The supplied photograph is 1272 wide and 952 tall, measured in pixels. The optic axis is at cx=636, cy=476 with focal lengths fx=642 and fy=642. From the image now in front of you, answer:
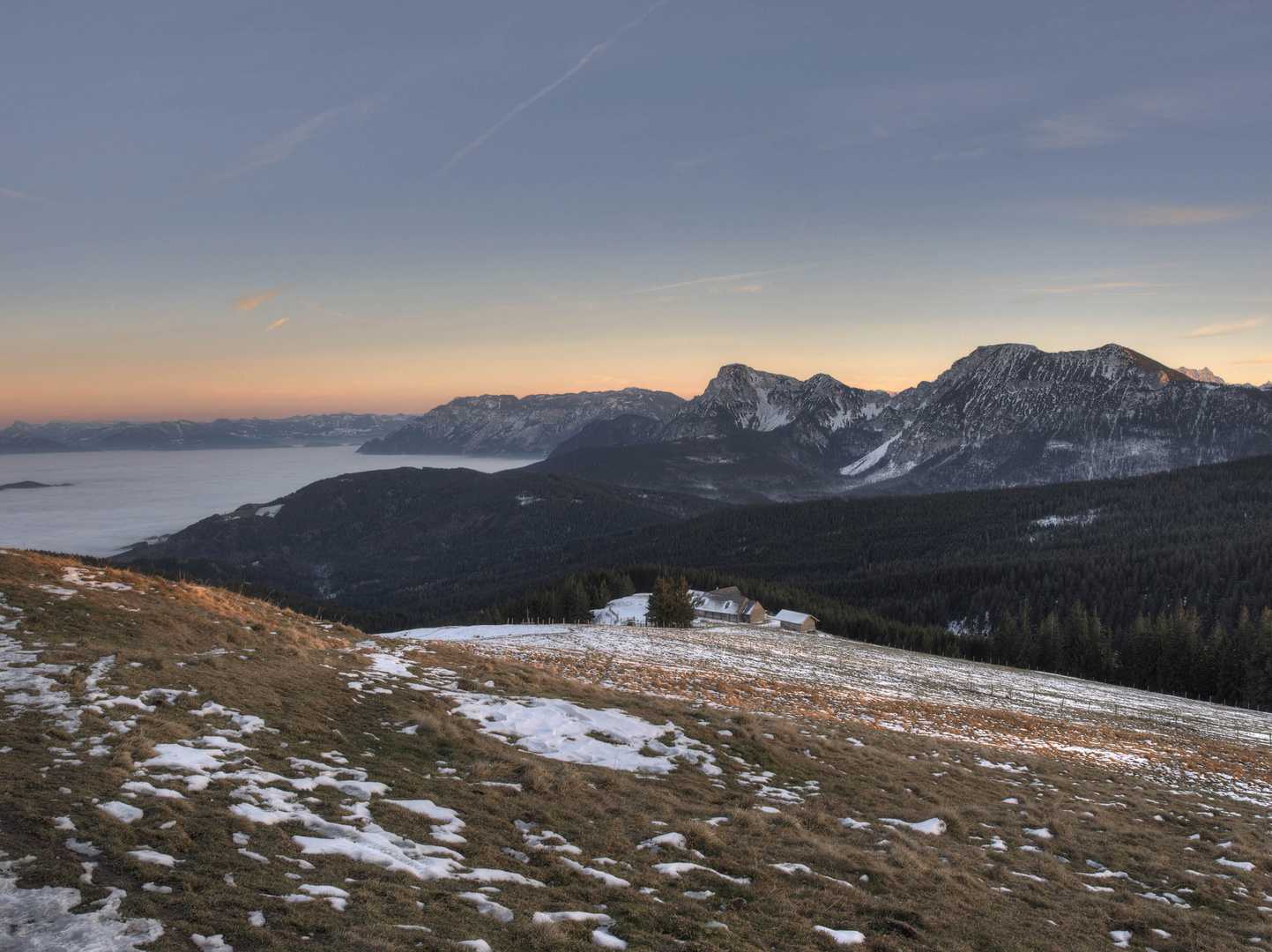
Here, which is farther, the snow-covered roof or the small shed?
the snow-covered roof

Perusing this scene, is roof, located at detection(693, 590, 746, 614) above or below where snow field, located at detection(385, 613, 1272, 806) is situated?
below

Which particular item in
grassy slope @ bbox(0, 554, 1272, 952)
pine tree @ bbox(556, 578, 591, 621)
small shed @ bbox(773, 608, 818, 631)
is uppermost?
grassy slope @ bbox(0, 554, 1272, 952)

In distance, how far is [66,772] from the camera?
400 inches

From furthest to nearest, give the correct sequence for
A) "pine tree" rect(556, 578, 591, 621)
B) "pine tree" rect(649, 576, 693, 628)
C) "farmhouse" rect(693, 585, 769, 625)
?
"farmhouse" rect(693, 585, 769, 625), "pine tree" rect(556, 578, 591, 621), "pine tree" rect(649, 576, 693, 628)

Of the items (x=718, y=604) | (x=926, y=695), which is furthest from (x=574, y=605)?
Answer: (x=926, y=695)

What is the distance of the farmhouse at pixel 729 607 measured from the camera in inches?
3969

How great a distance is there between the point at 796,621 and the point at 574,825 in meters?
91.6

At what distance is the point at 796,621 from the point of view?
9825 cm

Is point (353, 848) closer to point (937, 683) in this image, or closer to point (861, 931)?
point (861, 931)

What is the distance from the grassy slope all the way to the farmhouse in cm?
7855

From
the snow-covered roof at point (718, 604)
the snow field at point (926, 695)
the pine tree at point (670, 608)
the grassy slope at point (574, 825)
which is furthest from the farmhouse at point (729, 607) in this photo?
the grassy slope at point (574, 825)

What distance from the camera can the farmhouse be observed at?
331 ft

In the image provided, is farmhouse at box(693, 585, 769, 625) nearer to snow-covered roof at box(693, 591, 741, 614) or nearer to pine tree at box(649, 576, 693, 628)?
snow-covered roof at box(693, 591, 741, 614)

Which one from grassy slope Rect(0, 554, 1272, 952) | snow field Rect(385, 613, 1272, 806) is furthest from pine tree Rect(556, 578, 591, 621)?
grassy slope Rect(0, 554, 1272, 952)
